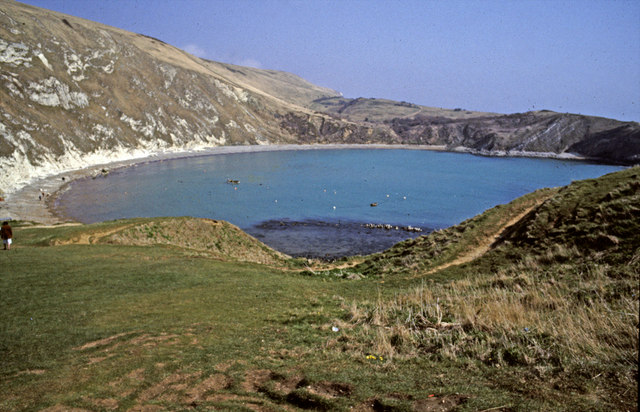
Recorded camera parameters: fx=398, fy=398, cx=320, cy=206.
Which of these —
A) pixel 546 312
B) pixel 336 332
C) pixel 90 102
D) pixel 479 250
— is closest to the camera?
pixel 546 312

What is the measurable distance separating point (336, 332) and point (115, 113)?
12449 centimetres

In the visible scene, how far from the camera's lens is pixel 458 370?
308 inches

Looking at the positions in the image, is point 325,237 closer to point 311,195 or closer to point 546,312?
point 311,195

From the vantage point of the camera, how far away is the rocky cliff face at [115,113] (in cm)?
8469

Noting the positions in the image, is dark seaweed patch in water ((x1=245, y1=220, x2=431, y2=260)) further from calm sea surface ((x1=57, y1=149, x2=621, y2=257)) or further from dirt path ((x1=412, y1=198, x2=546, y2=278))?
dirt path ((x1=412, y1=198, x2=546, y2=278))

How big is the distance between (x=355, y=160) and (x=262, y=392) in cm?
14469

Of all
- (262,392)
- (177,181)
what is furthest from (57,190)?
(262,392)

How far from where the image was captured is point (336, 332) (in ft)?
37.0

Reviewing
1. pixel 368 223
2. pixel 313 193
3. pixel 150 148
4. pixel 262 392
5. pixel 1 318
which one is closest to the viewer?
pixel 262 392

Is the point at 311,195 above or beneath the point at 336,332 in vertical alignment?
beneath

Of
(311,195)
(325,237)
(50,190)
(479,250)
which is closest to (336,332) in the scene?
(479,250)

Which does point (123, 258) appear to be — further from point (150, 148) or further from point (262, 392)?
point (150, 148)

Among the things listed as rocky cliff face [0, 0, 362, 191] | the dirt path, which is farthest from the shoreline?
the dirt path

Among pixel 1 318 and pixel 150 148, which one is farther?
pixel 150 148
